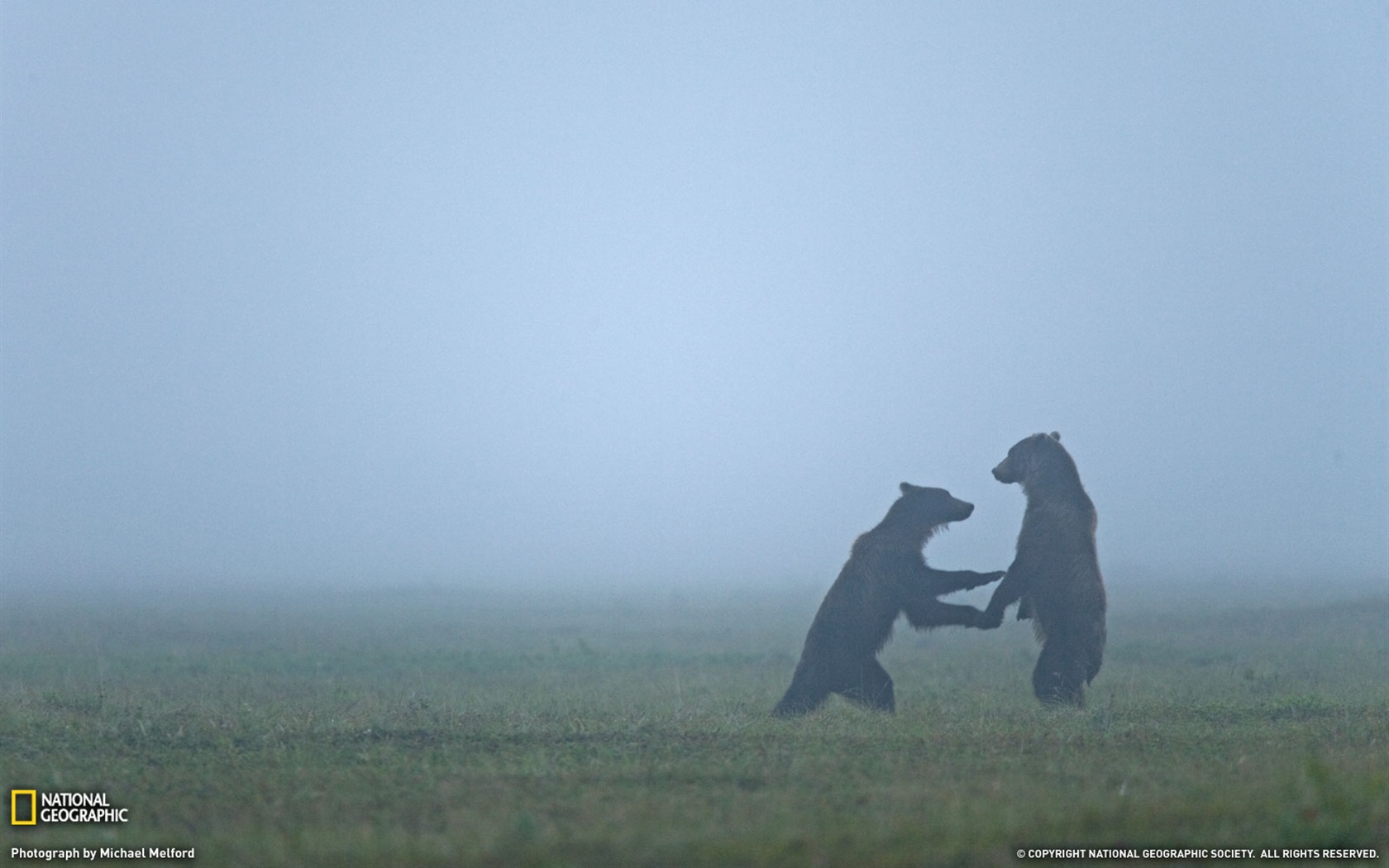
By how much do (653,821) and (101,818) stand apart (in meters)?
3.39

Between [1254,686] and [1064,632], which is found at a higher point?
[1064,632]

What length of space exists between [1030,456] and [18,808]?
1052 cm

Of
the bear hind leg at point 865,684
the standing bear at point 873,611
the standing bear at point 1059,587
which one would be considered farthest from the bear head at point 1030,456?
the bear hind leg at point 865,684

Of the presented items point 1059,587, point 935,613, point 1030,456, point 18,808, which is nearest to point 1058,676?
point 1059,587

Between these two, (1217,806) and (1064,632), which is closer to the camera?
(1217,806)

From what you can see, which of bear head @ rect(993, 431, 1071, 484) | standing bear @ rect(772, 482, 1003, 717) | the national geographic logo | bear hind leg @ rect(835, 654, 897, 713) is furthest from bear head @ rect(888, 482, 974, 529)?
the national geographic logo

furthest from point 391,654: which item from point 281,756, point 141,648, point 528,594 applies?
point 528,594

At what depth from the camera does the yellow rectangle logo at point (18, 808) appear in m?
7.29

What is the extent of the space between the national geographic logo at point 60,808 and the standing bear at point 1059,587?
8685mm

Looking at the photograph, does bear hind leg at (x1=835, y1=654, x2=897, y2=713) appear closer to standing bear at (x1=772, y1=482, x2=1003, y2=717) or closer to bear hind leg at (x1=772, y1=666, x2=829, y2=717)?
standing bear at (x1=772, y1=482, x2=1003, y2=717)

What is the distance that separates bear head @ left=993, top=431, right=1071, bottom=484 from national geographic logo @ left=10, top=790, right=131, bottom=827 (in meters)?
9.94

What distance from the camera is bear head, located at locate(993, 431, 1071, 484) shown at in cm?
1381

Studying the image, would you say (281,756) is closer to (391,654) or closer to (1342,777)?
(1342,777)

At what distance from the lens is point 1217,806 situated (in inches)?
266
